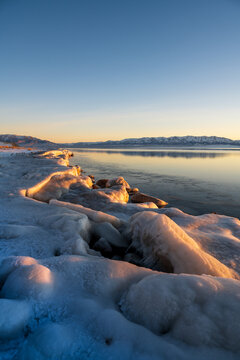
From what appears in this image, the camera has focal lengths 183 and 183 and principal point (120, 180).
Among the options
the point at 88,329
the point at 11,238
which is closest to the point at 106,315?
the point at 88,329

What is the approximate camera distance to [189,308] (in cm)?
125

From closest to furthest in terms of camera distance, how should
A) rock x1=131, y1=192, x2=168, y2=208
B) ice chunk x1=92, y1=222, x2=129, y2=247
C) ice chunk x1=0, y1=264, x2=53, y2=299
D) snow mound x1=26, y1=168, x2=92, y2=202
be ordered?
ice chunk x1=0, y1=264, x2=53, y2=299 < ice chunk x1=92, y1=222, x2=129, y2=247 < snow mound x1=26, y1=168, x2=92, y2=202 < rock x1=131, y1=192, x2=168, y2=208

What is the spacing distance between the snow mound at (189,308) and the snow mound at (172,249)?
0.46 meters

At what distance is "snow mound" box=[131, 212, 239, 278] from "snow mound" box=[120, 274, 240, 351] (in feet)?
1.50

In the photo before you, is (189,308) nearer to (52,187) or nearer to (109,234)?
(109,234)

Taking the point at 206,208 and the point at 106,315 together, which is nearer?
the point at 106,315

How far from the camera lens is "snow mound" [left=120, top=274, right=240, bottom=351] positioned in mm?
1118

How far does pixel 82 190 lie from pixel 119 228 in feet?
9.52

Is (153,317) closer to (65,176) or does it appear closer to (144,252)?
(144,252)

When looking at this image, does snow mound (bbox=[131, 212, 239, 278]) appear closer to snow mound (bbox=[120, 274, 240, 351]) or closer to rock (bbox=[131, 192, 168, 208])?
snow mound (bbox=[120, 274, 240, 351])

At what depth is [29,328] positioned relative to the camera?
1.18 metres

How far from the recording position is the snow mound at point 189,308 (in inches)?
44.0

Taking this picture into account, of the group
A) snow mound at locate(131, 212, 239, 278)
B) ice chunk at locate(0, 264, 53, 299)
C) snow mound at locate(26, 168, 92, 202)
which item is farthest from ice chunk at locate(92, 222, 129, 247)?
snow mound at locate(26, 168, 92, 202)

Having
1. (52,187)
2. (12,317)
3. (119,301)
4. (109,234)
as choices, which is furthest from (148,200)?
(12,317)
